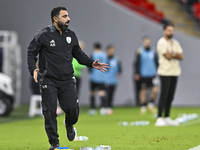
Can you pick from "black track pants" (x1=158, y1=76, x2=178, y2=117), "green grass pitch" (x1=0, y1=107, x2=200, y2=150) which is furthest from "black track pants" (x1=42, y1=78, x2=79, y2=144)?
"black track pants" (x1=158, y1=76, x2=178, y2=117)

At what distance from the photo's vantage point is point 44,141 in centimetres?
820

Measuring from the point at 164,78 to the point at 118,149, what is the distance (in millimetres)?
4099

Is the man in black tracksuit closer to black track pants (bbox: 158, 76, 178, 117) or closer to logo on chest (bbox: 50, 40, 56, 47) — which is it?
logo on chest (bbox: 50, 40, 56, 47)

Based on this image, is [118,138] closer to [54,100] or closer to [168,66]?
[54,100]

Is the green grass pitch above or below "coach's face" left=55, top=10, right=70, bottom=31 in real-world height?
below

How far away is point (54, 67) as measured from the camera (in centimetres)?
657

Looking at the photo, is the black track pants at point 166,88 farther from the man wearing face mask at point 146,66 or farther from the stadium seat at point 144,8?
the stadium seat at point 144,8

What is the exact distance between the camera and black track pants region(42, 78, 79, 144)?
6543 millimetres

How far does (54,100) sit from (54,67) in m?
0.44

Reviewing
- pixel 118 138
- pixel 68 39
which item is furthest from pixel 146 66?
pixel 68 39

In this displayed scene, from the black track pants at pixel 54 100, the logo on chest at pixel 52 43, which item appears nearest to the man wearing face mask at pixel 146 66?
the black track pants at pixel 54 100

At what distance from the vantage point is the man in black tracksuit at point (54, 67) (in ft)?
21.5

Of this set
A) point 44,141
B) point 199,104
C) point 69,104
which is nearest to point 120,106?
point 199,104

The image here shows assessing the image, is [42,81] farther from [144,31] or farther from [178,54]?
[144,31]
